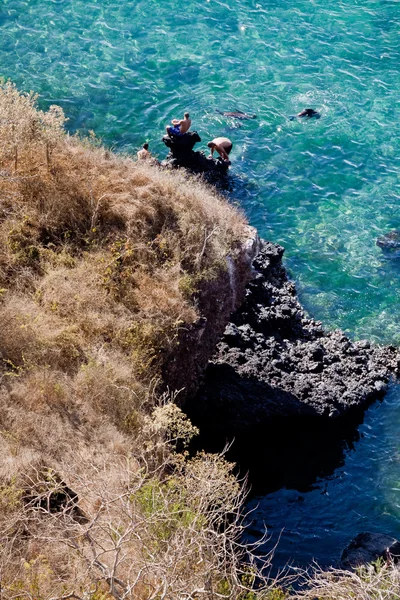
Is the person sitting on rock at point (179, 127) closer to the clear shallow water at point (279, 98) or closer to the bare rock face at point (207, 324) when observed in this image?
the clear shallow water at point (279, 98)

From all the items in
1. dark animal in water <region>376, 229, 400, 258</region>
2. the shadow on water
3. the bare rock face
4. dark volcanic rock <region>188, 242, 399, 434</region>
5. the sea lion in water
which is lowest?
the shadow on water

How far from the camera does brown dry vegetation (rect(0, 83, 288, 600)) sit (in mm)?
11039

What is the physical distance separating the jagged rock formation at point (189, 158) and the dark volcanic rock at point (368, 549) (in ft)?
48.6

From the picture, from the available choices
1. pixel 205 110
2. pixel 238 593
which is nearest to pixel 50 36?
pixel 205 110

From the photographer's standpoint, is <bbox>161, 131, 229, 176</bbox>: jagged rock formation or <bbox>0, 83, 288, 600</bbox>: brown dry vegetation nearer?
<bbox>0, 83, 288, 600</bbox>: brown dry vegetation

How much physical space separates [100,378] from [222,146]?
14305mm

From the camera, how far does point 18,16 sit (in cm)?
3388

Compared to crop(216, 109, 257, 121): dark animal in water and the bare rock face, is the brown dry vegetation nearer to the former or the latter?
the bare rock face

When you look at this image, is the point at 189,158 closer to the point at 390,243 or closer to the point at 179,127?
the point at 179,127

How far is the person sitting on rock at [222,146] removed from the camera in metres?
26.0

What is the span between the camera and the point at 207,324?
17.1 m

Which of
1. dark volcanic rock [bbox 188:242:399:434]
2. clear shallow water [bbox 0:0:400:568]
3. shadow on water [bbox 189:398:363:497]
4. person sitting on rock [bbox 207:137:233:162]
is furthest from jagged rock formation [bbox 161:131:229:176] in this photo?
shadow on water [bbox 189:398:363:497]

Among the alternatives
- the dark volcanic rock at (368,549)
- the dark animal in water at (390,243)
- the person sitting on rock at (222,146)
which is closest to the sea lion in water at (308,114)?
the person sitting on rock at (222,146)

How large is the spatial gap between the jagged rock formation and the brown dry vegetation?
257 inches
